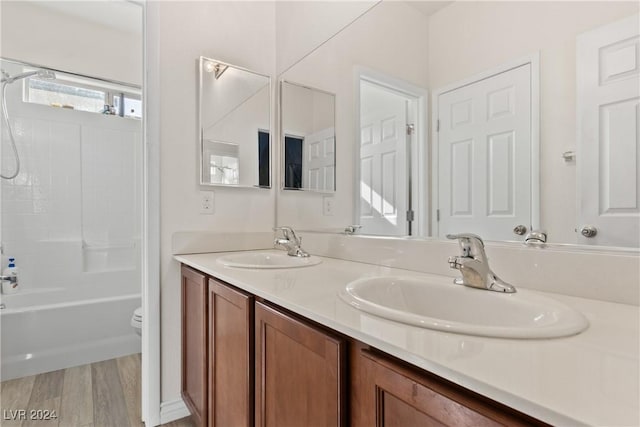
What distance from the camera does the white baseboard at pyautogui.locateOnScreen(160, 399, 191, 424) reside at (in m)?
1.54

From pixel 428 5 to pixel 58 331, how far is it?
271 centimetres

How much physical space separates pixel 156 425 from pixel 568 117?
1.98m

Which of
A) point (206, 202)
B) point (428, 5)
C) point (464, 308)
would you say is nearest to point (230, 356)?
point (464, 308)

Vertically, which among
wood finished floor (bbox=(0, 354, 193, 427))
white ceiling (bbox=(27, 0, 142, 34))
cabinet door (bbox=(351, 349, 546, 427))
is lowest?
wood finished floor (bbox=(0, 354, 193, 427))

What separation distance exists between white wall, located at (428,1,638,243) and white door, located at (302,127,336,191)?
80cm

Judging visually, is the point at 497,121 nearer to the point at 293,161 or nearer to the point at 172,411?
the point at 293,161

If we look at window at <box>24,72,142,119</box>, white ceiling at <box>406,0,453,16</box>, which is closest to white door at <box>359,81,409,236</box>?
white ceiling at <box>406,0,453,16</box>

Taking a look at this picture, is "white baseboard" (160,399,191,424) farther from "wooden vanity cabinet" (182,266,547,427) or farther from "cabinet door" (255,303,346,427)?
"cabinet door" (255,303,346,427)

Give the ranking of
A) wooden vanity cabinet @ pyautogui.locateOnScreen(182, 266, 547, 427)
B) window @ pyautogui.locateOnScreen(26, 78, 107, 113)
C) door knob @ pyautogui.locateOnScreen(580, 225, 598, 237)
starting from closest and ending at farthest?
1. wooden vanity cabinet @ pyautogui.locateOnScreen(182, 266, 547, 427)
2. door knob @ pyautogui.locateOnScreen(580, 225, 598, 237)
3. window @ pyautogui.locateOnScreen(26, 78, 107, 113)

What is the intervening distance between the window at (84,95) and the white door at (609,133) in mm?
2973

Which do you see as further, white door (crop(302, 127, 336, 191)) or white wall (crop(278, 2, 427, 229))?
white door (crop(302, 127, 336, 191))

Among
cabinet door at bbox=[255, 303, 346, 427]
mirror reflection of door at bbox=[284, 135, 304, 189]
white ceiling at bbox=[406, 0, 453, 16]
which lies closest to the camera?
cabinet door at bbox=[255, 303, 346, 427]

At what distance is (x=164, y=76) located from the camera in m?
1.60

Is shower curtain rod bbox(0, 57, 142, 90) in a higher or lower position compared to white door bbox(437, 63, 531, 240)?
higher
